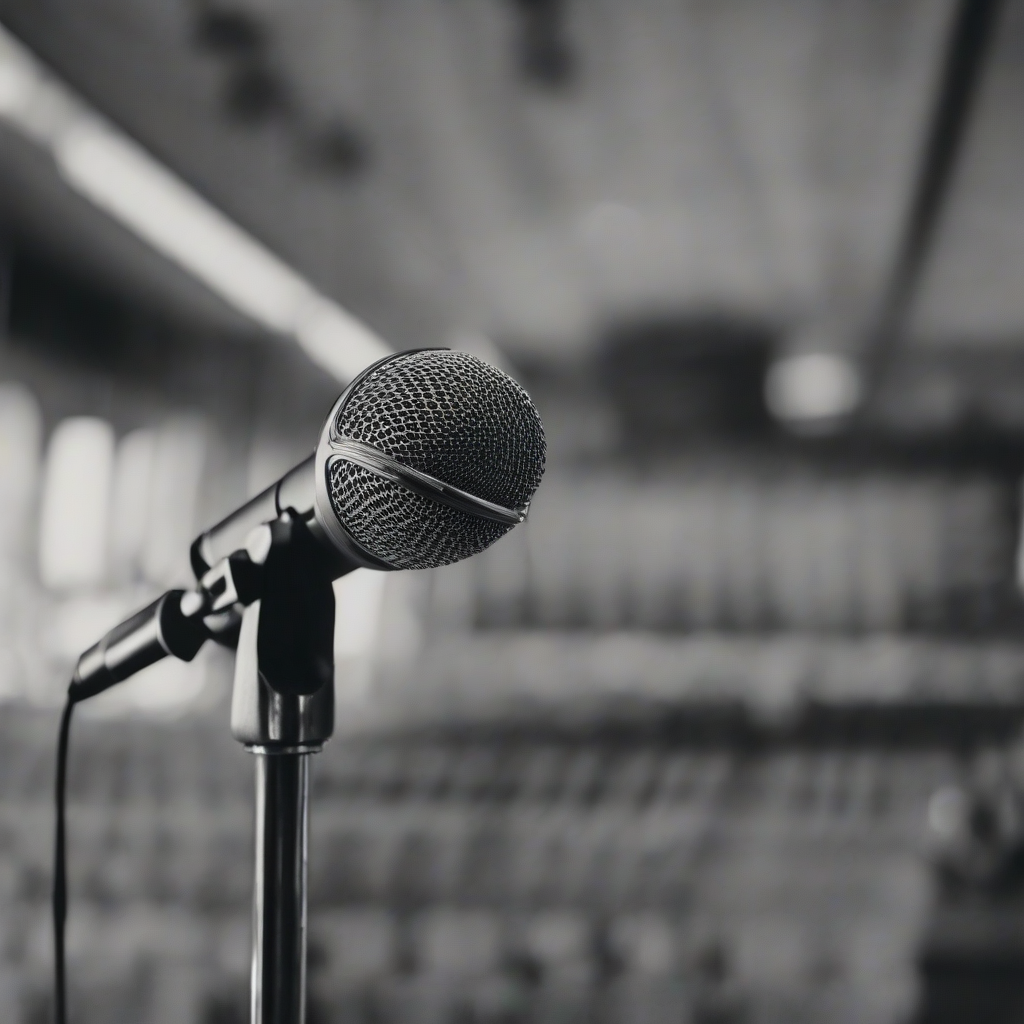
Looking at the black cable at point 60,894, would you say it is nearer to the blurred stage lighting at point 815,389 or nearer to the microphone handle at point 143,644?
the microphone handle at point 143,644

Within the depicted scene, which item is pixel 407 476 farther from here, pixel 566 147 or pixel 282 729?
pixel 566 147

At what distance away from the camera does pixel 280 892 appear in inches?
19.4

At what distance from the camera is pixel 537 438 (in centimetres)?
51

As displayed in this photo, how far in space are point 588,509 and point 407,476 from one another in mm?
853

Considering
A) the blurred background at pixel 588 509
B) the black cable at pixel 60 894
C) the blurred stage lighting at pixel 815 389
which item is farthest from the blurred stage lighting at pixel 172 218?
the black cable at pixel 60 894

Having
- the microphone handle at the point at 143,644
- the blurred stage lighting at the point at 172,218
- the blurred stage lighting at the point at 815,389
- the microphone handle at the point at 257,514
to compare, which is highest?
the blurred stage lighting at the point at 172,218

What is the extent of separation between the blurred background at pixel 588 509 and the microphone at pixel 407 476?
795mm

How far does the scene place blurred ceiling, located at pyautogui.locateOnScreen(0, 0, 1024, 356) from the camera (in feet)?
4.05

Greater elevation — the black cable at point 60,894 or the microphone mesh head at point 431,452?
the microphone mesh head at point 431,452

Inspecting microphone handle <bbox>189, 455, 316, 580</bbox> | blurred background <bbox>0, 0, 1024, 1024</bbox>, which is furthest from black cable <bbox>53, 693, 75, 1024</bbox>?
blurred background <bbox>0, 0, 1024, 1024</bbox>

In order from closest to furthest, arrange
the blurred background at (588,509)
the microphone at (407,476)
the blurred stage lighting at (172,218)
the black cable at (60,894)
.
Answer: the microphone at (407,476) < the black cable at (60,894) < the blurred background at (588,509) < the blurred stage lighting at (172,218)

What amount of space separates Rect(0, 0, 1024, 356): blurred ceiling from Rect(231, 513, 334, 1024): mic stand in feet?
2.83

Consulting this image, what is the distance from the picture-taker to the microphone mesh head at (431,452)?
1.52 ft

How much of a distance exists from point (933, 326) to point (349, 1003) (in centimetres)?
120
